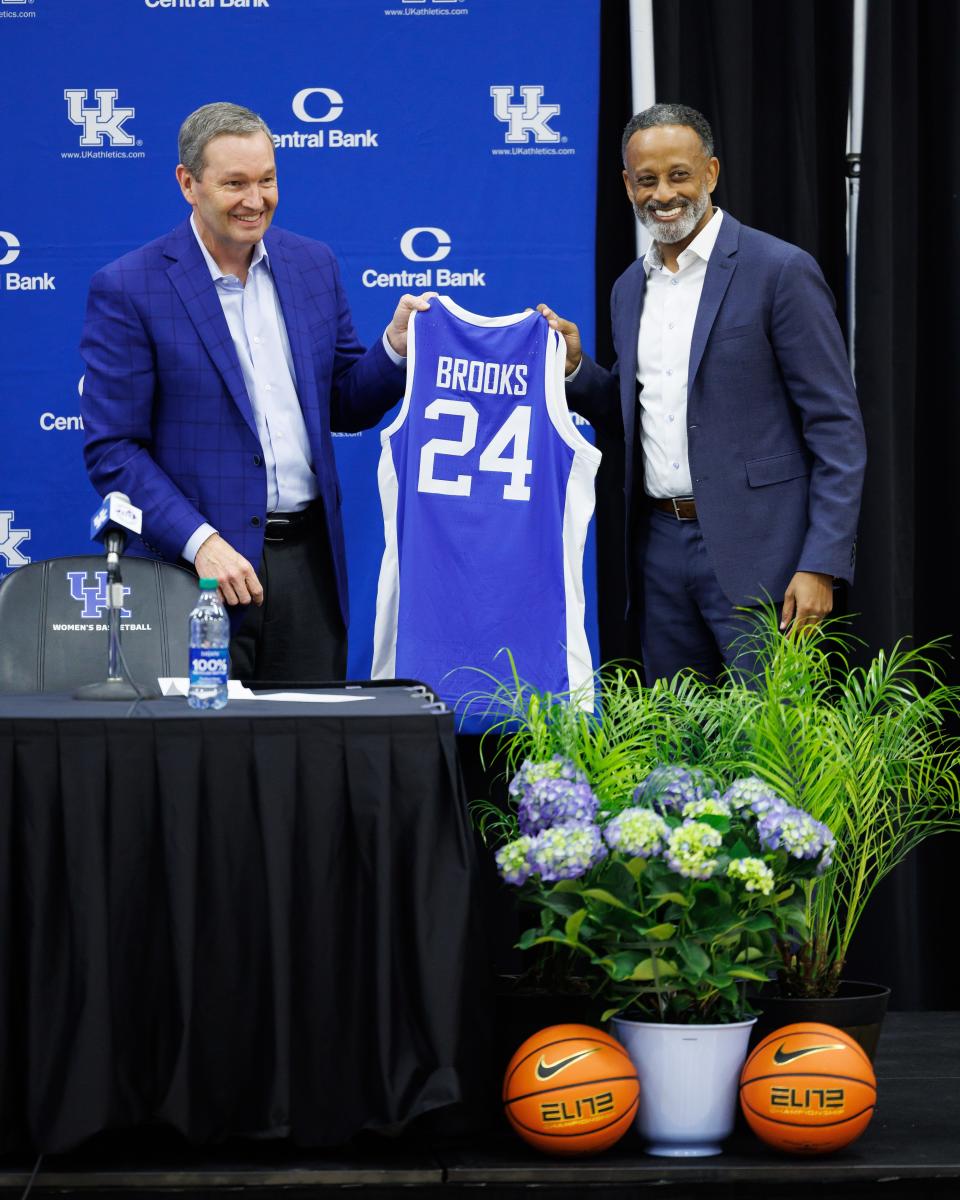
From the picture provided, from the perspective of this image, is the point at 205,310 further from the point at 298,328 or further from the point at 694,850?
the point at 694,850

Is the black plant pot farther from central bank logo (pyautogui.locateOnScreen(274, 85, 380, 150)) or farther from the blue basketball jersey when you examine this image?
central bank logo (pyautogui.locateOnScreen(274, 85, 380, 150))

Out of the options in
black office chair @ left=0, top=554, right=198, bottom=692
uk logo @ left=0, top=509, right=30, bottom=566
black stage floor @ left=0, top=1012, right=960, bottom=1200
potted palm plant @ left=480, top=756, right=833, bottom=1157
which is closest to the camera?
black stage floor @ left=0, top=1012, right=960, bottom=1200

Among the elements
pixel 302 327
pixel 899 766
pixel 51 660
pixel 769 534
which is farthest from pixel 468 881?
pixel 302 327

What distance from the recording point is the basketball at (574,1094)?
2229 millimetres

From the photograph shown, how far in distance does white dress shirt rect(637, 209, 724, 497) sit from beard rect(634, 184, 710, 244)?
0.05 m

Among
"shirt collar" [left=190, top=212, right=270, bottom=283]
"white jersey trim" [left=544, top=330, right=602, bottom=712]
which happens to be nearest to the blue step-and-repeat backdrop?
"white jersey trim" [left=544, top=330, right=602, bottom=712]

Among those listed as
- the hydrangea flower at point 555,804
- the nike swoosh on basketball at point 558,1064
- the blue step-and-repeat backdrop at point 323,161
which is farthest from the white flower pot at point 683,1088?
the blue step-and-repeat backdrop at point 323,161

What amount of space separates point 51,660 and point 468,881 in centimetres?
115

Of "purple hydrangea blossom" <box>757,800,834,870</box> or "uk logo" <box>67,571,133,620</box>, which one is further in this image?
"uk logo" <box>67,571,133,620</box>

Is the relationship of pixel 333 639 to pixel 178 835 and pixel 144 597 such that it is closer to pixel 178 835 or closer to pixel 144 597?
pixel 144 597

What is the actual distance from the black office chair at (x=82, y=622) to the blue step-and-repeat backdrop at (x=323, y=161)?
2.66 feet

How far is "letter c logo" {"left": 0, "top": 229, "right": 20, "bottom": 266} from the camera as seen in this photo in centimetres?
386

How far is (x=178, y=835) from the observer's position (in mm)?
2201

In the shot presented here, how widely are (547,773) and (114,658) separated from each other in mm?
776
